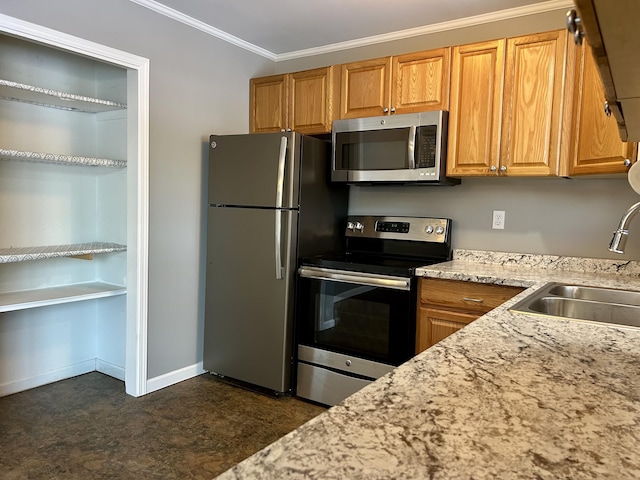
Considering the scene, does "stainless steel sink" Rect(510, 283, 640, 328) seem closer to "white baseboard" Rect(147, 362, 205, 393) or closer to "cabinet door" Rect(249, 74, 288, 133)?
"cabinet door" Rect(249, 74, 288, 133)

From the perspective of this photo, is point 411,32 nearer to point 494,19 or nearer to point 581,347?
point 494,19

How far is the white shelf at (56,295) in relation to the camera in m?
2.51

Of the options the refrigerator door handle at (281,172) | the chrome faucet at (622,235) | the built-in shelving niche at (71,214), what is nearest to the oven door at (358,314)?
the refrigerator door handle at (281,172)

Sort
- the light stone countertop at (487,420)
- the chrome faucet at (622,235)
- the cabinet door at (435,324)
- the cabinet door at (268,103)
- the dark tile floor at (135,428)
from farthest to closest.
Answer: the cabinet door at (268,103), the cabinet door at (435,324), the dark tile floor at (135,428), the chrome faucet at (622,235), the light stone countertop at (487,420)

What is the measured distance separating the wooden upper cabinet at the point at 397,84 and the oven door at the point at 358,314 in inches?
41.1

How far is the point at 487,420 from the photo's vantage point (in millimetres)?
673

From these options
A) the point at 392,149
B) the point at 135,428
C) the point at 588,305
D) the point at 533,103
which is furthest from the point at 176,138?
the point at 588,305

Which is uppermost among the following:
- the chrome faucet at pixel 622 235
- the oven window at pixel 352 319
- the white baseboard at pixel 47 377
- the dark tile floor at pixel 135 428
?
the chrome faucet at pixel 622 235

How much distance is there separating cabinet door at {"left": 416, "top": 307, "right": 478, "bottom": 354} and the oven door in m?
0.04

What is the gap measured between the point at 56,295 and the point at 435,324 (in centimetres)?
218

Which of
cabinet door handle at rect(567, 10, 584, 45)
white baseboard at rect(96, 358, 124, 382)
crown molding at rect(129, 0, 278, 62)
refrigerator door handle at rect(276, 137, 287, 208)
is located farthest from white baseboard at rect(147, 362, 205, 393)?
cabinet door handle at rect(567, 10, 584, 45)

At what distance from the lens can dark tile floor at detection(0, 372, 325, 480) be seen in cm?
211

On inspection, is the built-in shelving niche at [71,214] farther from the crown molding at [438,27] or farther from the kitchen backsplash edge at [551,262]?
the kitchen backsplash edge at [551,262]

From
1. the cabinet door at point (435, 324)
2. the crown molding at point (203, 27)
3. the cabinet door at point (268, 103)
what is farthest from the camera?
the cabinet door at point (268, 103)
